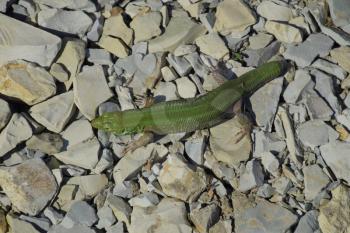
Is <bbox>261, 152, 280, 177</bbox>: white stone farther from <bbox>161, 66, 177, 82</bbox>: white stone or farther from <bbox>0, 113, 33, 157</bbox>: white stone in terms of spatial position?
<bbox>0, 113, 33, 157</bbox>: white stone

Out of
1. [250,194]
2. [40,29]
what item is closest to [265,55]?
[250,194]

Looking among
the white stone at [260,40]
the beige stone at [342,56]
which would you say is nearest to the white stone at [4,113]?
the white stone at [260,40]

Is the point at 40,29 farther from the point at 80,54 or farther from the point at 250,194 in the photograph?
the point at 250,194

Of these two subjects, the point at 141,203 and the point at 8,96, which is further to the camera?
the point at 8,96

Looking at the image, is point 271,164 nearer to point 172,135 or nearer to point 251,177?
point 251,177

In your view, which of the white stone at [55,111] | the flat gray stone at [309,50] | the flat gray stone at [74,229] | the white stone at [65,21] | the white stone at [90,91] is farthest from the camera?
the white stone at [65,21]

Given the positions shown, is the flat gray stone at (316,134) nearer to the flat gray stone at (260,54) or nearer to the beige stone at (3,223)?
the flat gray stone at (260,54)

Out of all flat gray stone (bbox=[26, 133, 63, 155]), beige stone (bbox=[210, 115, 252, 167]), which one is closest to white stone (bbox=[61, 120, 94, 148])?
flat gray stone (bbox=[26, 133, 63, 155])
